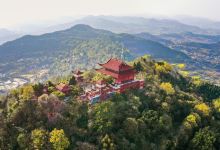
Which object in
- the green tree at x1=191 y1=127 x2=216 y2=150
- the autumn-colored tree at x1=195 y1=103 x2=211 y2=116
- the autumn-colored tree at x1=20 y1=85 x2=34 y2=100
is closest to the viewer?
the autumn-colored tree at x1=20 y1=85 x2=34 y2=100

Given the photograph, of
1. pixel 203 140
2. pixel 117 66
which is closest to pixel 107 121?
pixel 117 66

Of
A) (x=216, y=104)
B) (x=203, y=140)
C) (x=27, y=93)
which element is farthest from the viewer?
(x=216, y=104)

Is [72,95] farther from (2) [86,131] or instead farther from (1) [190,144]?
(1) [190,144]

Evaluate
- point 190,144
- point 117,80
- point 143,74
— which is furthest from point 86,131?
point 143,74

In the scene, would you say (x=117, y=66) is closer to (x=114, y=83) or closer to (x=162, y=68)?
(x=114, y=83)

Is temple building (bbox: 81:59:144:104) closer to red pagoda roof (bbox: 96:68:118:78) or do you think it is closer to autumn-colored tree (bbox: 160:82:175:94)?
red pagoda roof (bbox: 96:68:118:78)

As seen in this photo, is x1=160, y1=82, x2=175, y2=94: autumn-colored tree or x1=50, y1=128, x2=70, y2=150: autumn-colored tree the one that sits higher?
x1=160, y1=82, x2=175, y2=94: autumn-colored tree

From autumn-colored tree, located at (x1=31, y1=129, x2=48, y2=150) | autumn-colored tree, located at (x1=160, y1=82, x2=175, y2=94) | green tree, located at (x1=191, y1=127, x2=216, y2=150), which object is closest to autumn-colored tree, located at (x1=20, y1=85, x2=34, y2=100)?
autumn-colored tree, located at (x1=31, y1=129, x2=48, y2=150)
